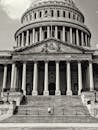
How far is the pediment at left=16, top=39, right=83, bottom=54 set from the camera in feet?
168

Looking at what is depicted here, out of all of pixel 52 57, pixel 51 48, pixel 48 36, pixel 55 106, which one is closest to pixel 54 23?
pixel 48 36

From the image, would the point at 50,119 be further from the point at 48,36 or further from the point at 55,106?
the point at 48,36

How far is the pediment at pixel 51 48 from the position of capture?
51344 millimetres

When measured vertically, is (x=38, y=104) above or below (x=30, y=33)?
below

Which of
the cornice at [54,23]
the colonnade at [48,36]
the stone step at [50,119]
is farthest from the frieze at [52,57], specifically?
the cornice at [54,23]

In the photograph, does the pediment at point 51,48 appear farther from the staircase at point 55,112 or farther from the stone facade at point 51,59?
the staircase at point 55,112

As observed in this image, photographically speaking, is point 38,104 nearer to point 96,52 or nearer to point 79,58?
point 79,58

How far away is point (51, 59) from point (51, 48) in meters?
2.72

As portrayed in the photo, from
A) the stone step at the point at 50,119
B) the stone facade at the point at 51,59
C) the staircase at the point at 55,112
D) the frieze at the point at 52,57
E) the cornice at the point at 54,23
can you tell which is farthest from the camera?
the cornice at the point at 54,23

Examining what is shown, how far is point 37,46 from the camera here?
51.8m

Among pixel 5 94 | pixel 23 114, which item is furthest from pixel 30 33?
pixel 23 114

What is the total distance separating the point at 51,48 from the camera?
169ft

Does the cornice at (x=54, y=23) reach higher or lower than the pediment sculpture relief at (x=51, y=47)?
higher

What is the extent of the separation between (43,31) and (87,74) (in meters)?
27.4
